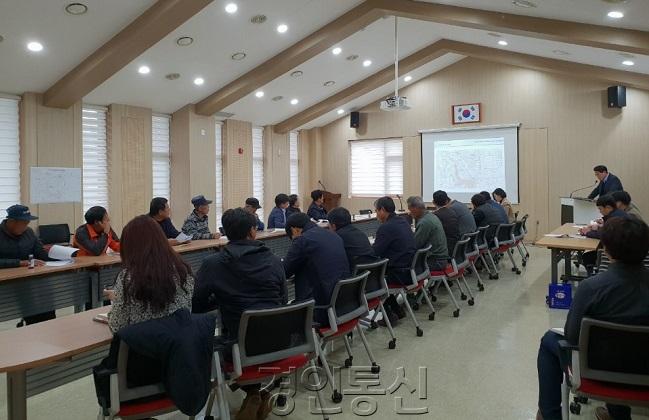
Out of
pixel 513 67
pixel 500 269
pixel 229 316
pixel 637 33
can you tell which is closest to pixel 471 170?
pixel 513 67

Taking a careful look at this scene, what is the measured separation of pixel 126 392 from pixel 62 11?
4.80 meters

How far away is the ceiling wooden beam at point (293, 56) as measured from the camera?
731cm

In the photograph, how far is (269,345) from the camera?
7.88 ft

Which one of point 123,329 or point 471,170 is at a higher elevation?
point 471,170

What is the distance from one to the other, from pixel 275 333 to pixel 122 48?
4934 mm

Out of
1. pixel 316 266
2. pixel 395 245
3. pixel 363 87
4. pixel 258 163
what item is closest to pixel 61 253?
pixel 316 266

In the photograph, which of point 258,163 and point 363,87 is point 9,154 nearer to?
point 258,163

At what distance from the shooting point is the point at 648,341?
1.96 metres

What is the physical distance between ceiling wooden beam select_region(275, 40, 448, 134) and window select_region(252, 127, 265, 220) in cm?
50

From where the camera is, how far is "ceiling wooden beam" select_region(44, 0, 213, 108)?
5.45m

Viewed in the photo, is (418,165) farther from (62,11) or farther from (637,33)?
(62,11)

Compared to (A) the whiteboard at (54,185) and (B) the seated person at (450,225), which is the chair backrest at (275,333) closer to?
(B) the seated person at (450,225)

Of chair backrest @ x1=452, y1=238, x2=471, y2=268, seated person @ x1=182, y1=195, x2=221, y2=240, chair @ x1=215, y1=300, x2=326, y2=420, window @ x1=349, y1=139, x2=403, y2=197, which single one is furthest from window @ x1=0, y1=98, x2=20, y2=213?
window @ x1=349, y1=139, x2=403, y2=197

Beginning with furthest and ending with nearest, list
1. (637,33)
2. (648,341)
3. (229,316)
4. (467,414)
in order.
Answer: (637,33), (467,414), (229,316), (648,341)
